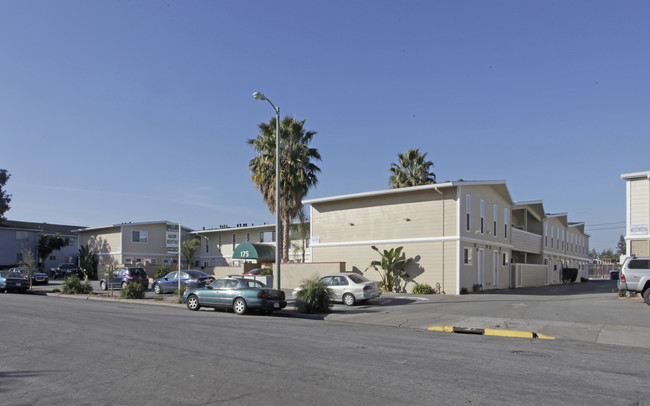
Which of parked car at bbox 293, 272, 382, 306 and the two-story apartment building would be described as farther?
the two-story apartment building

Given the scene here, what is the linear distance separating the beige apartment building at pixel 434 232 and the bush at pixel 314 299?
32.9 ft

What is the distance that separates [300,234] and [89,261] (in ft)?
80.8

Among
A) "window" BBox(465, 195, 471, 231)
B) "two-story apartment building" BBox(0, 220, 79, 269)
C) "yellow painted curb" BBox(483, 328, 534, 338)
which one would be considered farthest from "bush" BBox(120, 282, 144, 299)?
"two-story apartment building" BBox(0, 220, 79, 269)

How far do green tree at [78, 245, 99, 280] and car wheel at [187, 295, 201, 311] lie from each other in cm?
3633

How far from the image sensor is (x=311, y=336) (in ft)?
39.5

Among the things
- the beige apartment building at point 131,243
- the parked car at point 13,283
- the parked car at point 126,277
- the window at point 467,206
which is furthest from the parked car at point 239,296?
the beige apartment building at point 131,243

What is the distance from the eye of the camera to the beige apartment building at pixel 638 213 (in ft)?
81.8

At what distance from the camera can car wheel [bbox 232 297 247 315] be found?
59.8ft

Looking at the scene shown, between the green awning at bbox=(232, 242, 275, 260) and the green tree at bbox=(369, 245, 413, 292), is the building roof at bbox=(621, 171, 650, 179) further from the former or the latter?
the green awning at bbox=(232, 242, 275, 260)

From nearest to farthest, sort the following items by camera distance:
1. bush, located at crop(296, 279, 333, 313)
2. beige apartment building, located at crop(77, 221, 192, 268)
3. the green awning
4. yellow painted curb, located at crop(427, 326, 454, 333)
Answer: yellow painted curb, located at crop(427, 326, 454, 333)
bush, located at crop(296, 279, 333, 313)
the green awning
beige apartment building, located at crop(77, 221, 192, 268)

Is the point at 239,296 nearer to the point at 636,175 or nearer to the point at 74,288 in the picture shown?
the point at 74,288

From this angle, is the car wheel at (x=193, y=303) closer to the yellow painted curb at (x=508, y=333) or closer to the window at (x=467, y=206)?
the yellow painted curb at (x=508, y=333)

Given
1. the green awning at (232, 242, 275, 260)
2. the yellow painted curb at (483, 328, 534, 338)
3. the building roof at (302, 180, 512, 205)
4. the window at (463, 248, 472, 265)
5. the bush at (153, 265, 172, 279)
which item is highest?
the building roof at (302, 180, 512, 205)

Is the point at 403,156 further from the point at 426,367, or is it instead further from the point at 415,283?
the point at 426,367
